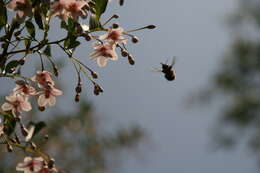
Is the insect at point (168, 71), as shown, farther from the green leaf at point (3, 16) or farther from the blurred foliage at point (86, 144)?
the blurred foliage at point (86, 144)

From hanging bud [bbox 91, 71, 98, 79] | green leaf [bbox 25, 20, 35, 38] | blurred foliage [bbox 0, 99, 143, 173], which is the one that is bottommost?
green leaf [bbox 25, 20, 35, 38]

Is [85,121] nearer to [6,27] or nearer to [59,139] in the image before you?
[59,139]

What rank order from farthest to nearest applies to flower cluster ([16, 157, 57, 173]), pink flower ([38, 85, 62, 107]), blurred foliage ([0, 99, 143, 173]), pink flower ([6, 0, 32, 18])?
1. blurred foliage ([0, 99, 143, 173])
2. pink flower ([38, 85, 62, 107])
3. flower cluster ([16, 157, 57, 173])
4. pink flower ([6, 0, 32, 18])

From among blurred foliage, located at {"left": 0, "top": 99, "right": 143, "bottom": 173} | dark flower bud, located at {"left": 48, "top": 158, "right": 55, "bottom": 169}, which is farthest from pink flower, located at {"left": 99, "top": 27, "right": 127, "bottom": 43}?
A: blurred foliage, located at {"left": 0, "top": 99, "right": 143, "bottom": 173}

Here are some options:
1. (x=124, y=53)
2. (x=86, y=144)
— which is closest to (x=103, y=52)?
(x=124, y=53)

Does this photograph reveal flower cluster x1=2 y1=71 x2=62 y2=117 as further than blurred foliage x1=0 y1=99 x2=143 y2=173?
No

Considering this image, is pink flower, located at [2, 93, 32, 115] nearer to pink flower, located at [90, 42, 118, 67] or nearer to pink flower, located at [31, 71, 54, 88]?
pink flower, located at [31, 71, 54, 88]
